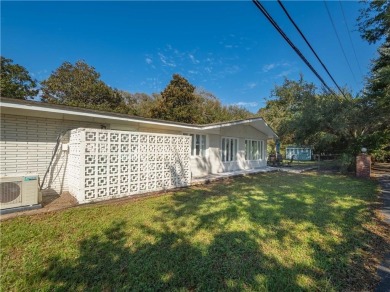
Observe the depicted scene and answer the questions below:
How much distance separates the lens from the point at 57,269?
2875 mm

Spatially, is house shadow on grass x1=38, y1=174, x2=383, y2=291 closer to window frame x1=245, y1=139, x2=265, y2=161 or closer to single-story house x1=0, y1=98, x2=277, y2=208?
single-story house x1=0, y1=98, x2=277, y2=208

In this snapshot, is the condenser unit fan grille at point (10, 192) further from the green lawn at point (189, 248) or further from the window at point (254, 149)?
the window at point (254, 149)

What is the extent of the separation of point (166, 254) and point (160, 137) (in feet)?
15.9

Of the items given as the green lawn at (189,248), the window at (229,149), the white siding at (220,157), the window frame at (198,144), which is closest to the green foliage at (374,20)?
the white siding at (220,157)

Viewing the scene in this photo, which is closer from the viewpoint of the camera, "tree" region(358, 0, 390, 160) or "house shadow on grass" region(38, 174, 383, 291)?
"house shadow on grass" region(38, 174, 383, 291)

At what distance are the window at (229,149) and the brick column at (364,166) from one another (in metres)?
7.01

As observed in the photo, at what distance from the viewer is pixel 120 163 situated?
632 centimetres

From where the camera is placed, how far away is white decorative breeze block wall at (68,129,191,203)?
5648 mm

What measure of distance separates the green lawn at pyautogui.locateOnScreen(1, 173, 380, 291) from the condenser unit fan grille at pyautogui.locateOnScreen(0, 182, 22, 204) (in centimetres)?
66

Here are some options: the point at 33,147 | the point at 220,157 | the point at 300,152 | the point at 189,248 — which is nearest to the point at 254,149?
the point at 220,157

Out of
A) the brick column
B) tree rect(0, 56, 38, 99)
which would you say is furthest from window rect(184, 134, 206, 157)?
tree rect(0, 56, 38, 99)

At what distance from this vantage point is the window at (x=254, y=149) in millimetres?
14766

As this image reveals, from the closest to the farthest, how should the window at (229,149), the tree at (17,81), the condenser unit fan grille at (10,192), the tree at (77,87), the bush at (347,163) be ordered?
the condenser unit fan grille at (10,192)
the window at (229,149)
the bush at (347,163)
the tree at (17,81)
the tree at (77,87)

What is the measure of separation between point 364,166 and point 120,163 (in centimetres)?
1287
